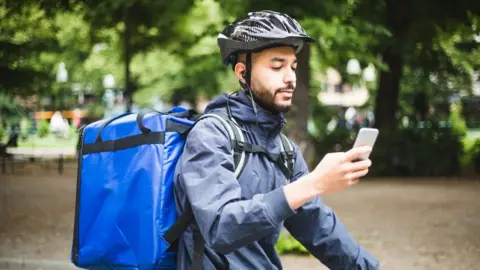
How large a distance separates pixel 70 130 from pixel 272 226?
41.7 m

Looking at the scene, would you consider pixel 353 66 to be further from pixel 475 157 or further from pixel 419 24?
pixel 419 24

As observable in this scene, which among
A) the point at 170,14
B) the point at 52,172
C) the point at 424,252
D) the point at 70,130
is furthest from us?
the point at 70,130

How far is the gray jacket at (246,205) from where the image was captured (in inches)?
85.7

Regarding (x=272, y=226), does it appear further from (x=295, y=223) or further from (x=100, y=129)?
(x=100, y=129)

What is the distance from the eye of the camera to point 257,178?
8.13 feet

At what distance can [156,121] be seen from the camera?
8.48ft

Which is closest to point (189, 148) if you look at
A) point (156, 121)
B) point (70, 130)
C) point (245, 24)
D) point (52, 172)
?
point (156, 121)

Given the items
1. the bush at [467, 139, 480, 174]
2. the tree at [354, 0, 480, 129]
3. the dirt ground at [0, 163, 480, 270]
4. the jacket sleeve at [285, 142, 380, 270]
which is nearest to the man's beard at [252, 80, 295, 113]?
the jacket sleeve at [285, 142, 380, 270]

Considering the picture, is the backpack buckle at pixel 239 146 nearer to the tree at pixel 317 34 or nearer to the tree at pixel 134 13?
the tree at pixel 317 34

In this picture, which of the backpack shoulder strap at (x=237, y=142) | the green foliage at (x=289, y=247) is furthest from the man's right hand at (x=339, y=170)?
the green foliage at (x=289, y=247)

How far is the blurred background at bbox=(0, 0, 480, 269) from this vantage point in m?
10.0

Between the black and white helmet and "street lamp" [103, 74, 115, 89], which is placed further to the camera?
"street lamp" [103, 74, 115, 89]

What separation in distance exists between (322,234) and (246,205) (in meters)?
0.71

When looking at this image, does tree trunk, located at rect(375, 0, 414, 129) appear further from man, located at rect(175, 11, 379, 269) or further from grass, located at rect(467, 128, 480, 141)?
man, located at rect(175, 11, 379, 269)
